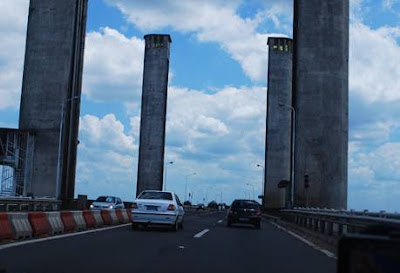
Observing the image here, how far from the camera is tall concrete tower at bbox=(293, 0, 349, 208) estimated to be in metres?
45.8

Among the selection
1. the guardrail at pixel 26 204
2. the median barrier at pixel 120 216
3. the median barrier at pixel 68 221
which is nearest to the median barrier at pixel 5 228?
the median barrier at pixel 68 221

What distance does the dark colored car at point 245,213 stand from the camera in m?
30.6

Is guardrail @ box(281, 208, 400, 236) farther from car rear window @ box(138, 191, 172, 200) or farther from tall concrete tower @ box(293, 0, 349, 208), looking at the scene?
tall concrete tower @ box(293, 0, 349, 208)

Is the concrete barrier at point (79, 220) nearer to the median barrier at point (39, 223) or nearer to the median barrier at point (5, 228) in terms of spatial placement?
the median barrier at point (39, 223)

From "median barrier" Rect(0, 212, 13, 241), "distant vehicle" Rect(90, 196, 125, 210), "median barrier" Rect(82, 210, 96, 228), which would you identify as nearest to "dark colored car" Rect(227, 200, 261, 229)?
"median barrier" Rect(82, 210, 96, 228)

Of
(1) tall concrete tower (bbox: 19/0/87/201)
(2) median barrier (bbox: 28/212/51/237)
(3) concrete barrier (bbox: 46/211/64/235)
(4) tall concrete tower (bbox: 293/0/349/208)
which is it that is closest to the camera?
(2) median barrier (bbox: 28/212/51/237)

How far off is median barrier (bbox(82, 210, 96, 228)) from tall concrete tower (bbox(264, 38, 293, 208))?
57.3m

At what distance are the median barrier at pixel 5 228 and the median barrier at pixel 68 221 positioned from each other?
482cm

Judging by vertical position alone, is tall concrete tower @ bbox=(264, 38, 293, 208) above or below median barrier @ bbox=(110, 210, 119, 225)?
above

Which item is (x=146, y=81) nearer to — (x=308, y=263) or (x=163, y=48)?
(x=163, y=48)

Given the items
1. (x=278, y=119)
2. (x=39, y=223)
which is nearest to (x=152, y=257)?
(x=39, y=223)

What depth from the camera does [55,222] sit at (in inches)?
752

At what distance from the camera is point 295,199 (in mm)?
47969

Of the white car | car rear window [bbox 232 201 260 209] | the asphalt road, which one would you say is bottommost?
the asphalt road
